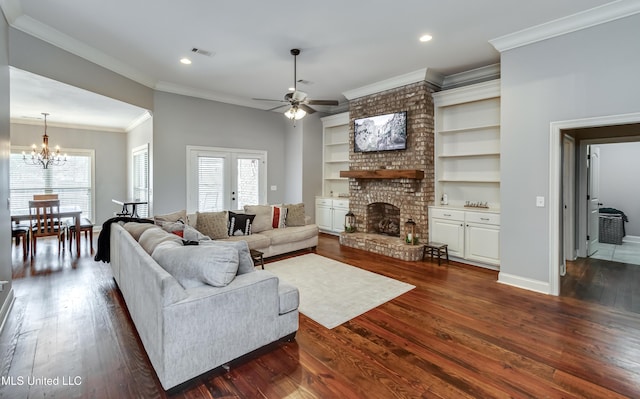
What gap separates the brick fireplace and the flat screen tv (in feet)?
0.40

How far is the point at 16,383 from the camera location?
209 cm

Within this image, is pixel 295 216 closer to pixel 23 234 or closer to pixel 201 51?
pixel 201 51

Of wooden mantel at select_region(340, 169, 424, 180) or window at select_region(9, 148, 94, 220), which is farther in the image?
window at select_region(9, 148, 94, 220)

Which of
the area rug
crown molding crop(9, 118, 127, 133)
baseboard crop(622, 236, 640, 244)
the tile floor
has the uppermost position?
crown molding crop(9, 118, 127, 133)

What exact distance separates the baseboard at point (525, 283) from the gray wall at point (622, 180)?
4929mm

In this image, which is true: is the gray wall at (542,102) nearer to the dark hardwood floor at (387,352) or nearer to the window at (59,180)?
the dark hardwood floor at (387,352)

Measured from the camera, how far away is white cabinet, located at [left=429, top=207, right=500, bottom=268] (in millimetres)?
4641

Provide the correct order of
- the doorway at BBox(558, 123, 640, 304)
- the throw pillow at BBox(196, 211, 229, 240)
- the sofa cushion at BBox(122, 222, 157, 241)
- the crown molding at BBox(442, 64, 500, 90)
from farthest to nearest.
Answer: the crown molding at BBox(442, 64, 500, 90) < the throw pillow at BBox(196, 211, 229, 240) < the doorway at BBox(558, 123, 640, 304) < the sofa cushion at BBox(122, 222, 157, 241)

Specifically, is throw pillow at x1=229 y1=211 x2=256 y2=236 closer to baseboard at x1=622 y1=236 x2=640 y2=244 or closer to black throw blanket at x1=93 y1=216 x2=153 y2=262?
black throw blanket at x1=93 y1=216 x2=153 y2=262

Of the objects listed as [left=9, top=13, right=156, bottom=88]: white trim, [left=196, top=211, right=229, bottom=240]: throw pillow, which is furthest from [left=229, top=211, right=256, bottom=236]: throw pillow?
[left=9, top=13, right=156, bottom=88]: white trim

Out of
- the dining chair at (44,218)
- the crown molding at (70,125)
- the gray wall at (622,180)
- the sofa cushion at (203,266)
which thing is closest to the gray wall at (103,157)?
the crown molding at (70,125)

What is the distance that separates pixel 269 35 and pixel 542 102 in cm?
355

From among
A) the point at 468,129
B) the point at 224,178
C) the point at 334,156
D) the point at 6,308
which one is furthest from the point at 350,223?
the point at 6,308

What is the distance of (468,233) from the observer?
4.93 m
